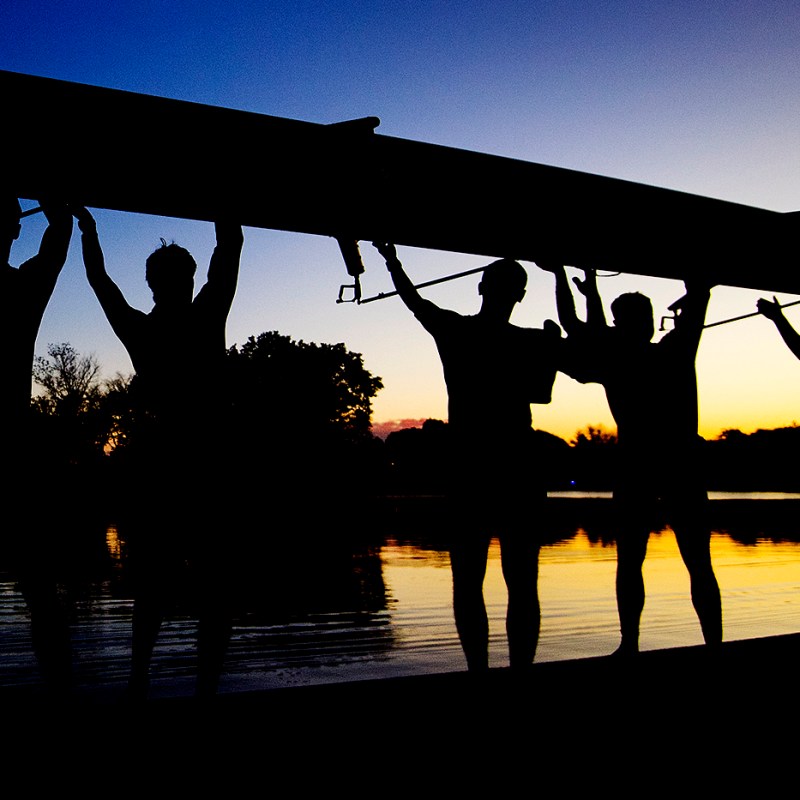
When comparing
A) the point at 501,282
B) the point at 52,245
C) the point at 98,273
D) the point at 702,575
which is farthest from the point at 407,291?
the point at 702,575

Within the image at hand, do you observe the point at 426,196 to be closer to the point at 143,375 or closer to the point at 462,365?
the point at 462,365

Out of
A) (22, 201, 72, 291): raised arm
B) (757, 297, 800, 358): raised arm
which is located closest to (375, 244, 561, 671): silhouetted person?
(22, 201, 72, 291): raised arm

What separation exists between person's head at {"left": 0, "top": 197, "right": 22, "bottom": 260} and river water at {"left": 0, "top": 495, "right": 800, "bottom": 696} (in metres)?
2.68

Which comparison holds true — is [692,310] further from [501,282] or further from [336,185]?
[336,185]

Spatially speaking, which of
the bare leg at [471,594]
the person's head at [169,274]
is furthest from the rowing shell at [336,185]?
the bare leg at [471,594]

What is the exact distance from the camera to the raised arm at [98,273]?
2365 mm

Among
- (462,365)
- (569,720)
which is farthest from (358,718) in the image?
(462,365)

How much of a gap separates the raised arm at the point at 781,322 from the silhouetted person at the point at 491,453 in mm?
1495

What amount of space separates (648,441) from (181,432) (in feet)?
6.19

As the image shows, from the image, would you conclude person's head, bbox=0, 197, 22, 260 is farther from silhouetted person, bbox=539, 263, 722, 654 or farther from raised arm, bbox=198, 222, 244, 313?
silhouetted person, bbox=539, 263, 722, 654

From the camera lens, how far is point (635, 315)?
327cm

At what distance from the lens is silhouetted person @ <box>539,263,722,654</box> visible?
316 cm

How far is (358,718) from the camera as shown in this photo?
212 centimetres

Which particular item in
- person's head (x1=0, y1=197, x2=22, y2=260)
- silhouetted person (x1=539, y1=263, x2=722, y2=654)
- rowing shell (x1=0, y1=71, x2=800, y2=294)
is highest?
rowing shell (x1=0, y1=71, x2=800, y2=294)
